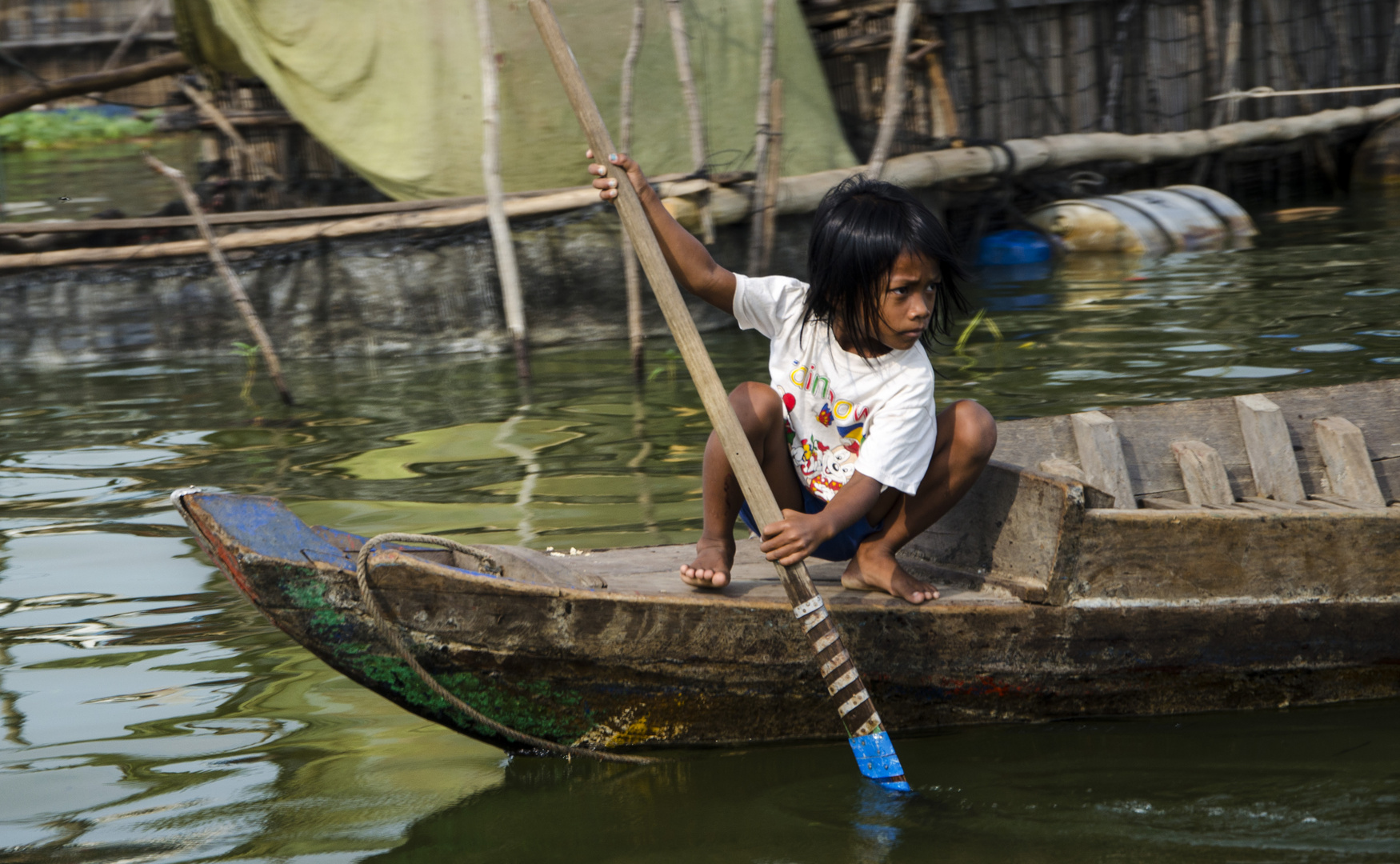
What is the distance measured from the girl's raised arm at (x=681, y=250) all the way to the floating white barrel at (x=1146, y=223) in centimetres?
663

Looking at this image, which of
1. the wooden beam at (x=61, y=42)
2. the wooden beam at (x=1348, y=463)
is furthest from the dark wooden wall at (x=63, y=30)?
the wooden beam at (x=1348, y=463)

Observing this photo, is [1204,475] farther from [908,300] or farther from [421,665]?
[421,665]

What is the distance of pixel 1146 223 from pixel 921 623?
7.04 m

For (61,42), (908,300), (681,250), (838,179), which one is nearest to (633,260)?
(838,179)

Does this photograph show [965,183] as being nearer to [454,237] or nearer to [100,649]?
[454,237]

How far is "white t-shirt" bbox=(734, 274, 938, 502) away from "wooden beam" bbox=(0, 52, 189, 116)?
609 cm

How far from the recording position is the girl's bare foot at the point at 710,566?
257 cm

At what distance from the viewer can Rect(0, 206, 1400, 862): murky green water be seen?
2.22 metres

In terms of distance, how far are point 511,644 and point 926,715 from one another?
87 centimetres

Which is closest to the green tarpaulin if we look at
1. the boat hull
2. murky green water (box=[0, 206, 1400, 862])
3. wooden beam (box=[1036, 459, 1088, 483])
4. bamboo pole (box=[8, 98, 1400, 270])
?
bamboo pole (box=[8, 98, 1400, 270])

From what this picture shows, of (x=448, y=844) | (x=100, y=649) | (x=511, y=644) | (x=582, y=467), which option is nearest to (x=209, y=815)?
(x=448, y=844)

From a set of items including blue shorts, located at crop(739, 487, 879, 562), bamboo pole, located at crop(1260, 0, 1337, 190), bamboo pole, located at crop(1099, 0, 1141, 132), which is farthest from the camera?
bamboo pole, located at crop(1260, 0, 1337, 190)

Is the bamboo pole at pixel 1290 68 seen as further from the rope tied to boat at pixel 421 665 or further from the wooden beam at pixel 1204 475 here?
the rope tied to boat at pixel 421 665

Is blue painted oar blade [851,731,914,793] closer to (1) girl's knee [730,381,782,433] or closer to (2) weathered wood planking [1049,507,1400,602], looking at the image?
(2) weathered wood planking [1049,507,1400,602]
